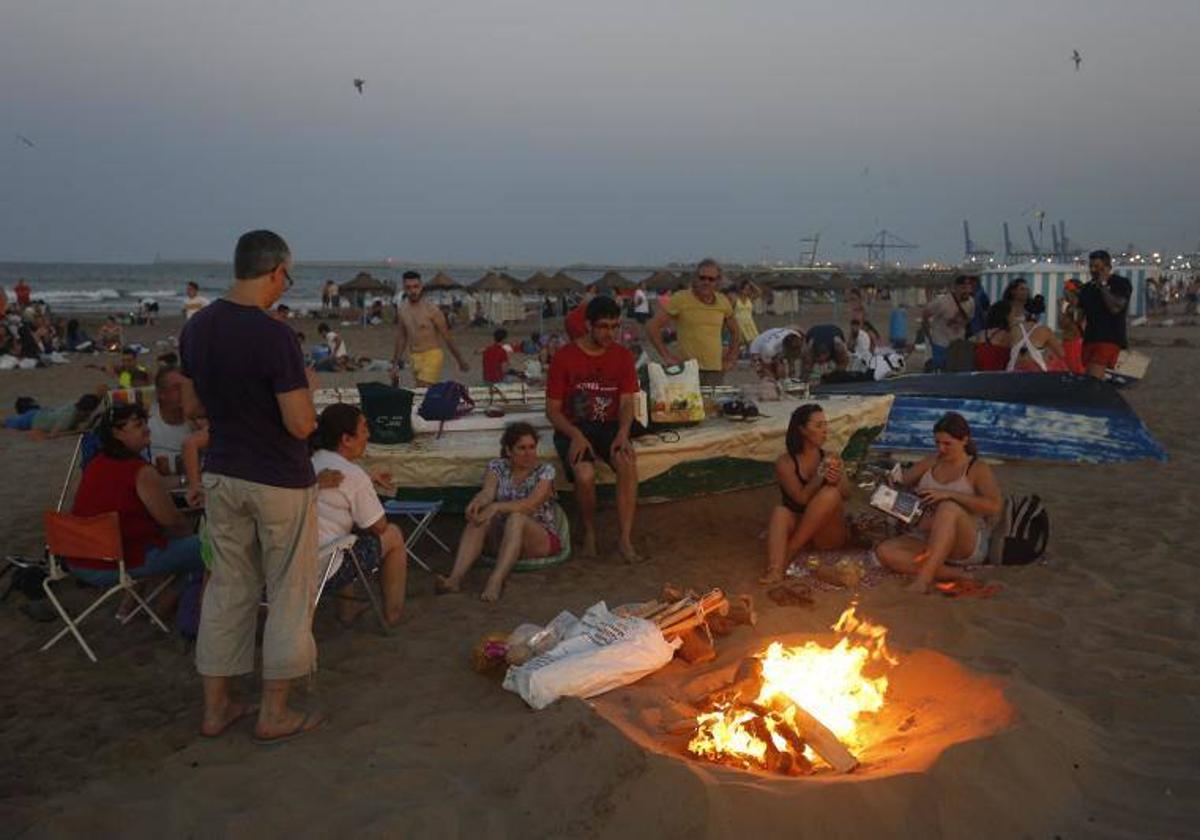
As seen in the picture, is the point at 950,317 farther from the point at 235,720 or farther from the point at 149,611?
the point at 235,720

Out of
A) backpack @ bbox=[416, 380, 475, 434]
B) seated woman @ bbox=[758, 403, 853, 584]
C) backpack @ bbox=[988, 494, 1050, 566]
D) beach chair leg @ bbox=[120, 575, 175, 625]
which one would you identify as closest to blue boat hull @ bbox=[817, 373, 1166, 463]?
backpack @ bbox=[988, 494, 1050, 566]

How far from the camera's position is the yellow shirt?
24.7 feet

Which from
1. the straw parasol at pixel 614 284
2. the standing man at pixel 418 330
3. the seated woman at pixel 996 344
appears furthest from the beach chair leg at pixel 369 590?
the straw parasol at pixel 614 284

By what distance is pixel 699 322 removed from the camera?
7535 millimetres

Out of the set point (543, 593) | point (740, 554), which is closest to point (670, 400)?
point (740, 554)

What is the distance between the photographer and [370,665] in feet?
14.0

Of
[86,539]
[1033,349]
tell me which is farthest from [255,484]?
[1033,349]

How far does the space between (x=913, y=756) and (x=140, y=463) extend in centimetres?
370

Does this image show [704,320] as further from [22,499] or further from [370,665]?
[22,499]

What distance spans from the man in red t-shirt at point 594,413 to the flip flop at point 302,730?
236 centimetres

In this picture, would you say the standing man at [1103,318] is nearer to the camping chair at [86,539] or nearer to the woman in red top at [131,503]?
the woman in red top at [131,503]

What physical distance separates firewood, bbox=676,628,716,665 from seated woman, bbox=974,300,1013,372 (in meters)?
5.96

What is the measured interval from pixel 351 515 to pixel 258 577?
93 centimetres

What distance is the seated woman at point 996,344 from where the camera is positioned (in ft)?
29.4
